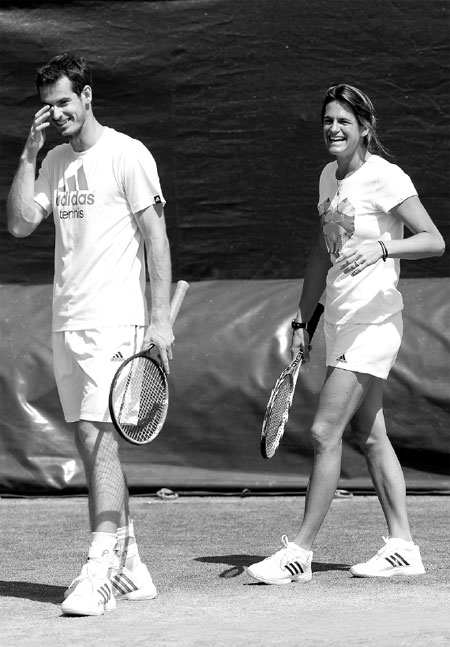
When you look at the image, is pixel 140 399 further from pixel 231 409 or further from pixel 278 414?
pixel 231 409

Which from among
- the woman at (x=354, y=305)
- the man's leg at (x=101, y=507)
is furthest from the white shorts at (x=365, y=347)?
the man's leg at (x=101, y=507)

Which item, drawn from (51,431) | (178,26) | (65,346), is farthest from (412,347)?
(65,346)

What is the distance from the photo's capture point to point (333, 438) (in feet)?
16.7

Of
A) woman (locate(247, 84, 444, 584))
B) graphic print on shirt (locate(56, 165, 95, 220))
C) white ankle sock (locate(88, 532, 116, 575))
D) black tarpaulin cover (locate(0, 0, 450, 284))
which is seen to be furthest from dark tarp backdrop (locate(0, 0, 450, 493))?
white ankle sock (locate(88, 532, 116, 575))

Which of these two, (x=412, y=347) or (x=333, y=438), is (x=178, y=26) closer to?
(x=412, y=347)

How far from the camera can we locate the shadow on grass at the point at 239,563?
5281 millimetres

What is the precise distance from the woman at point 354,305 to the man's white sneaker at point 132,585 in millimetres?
425

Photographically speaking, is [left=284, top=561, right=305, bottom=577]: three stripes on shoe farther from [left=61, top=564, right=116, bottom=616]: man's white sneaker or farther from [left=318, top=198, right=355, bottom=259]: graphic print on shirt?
[left=318, top=198, right=355, bottom=259]: graphic print on shirt

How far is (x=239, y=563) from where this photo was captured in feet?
18.1

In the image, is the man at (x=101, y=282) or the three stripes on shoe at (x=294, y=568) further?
the three stripes on shoe at (x=294, y=568)

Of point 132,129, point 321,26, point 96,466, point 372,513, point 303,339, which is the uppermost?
point 321,26

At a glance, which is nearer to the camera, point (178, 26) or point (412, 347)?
point (412, 347)

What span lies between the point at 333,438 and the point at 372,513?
183cm

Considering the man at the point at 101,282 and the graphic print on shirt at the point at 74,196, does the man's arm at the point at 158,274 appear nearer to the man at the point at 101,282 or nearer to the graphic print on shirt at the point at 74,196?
the man at the point at 101,282
